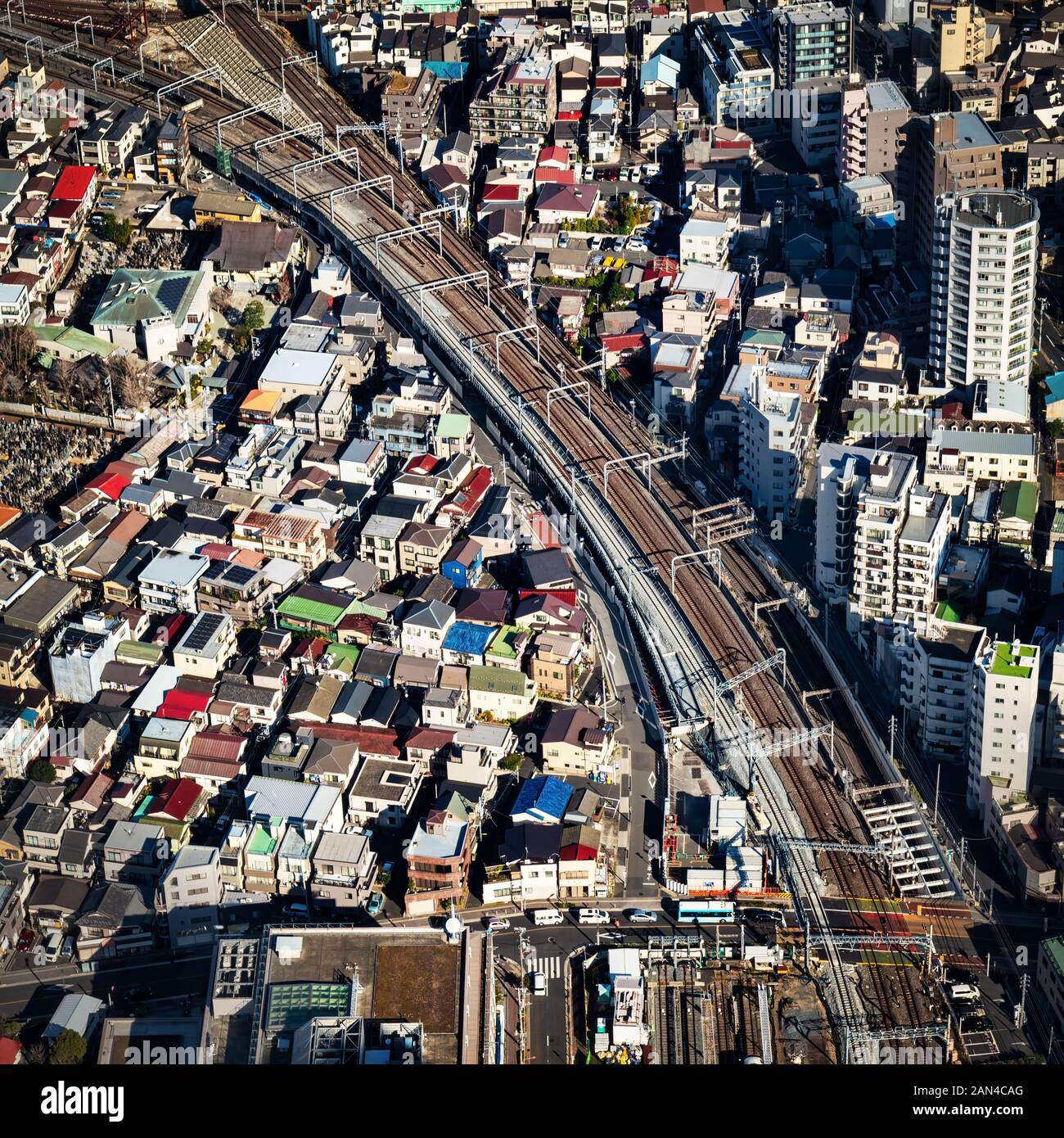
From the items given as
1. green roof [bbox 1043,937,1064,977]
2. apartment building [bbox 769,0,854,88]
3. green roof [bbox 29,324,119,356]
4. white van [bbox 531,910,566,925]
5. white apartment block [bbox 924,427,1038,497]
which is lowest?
white van [bbox 531,910,566,925]

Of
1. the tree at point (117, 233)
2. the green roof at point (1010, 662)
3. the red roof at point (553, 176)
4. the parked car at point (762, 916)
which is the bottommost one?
the parked car at point (762, 916)

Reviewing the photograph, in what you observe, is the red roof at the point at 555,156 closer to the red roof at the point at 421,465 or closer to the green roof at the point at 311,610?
the red roof at the point at 421,465

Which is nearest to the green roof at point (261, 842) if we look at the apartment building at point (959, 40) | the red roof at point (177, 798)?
the red roof at point (177, 798)

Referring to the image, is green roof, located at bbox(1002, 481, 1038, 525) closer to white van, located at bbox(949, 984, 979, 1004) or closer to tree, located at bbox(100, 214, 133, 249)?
white van, located at bbox(949, 984, 979, 1004)

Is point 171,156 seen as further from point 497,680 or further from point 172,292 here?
point 497,680

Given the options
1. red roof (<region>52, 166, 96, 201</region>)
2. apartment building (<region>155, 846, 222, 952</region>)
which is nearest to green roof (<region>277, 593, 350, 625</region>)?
apartment building (<region>155, 846, 222, 952</region>)

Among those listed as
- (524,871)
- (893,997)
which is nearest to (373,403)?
(524,871)
